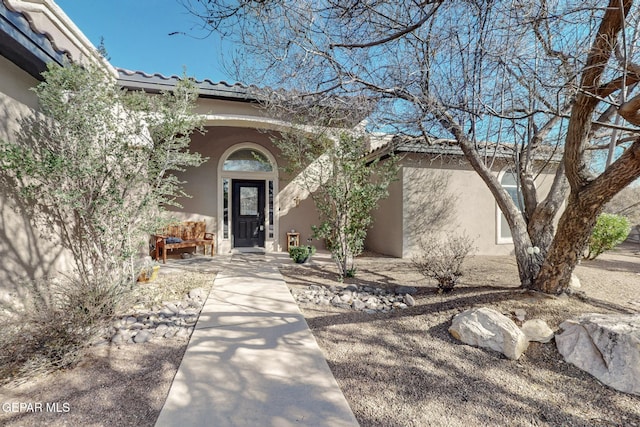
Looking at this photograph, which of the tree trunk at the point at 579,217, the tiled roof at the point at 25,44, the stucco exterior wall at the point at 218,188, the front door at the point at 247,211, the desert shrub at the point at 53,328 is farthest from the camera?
the front door at the point at 247,211

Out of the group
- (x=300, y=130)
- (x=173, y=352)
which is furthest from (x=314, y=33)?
(x=173, y=352)

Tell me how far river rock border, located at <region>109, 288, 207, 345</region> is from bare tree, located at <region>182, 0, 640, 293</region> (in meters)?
3.36

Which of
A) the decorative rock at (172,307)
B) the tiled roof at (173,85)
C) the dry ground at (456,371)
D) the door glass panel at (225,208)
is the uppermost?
the tiled roof at (173,85)

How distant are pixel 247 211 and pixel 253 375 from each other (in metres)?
6.90

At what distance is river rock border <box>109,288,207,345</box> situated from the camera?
3.11 meters

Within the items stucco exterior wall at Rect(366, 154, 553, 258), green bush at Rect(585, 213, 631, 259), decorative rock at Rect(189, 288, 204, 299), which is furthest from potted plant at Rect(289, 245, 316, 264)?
green bush at Rect(585, 213, 631, 259)

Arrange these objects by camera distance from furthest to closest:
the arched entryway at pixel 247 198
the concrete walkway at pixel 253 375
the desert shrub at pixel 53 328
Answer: the arched entryway at pixel 247 198 < the desert shrub at pixel 53 328 < the concrete walkway at pixel 253 375

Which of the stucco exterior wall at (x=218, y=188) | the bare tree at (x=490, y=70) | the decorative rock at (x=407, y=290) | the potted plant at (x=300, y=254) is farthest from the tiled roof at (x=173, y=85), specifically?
the decorative rock at (x=407, y=290)

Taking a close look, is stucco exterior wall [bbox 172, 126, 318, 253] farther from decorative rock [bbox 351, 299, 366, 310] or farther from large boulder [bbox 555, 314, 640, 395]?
large boulder [bbox 555, 314, 640, 395]

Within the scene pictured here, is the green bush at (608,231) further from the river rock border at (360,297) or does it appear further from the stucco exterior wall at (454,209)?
the river rock border at (360,297)

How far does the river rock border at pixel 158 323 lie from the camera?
311 cm

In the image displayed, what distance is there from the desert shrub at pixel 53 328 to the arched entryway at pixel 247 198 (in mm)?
5532

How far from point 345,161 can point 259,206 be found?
4448 millimetres

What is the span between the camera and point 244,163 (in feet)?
28.8
